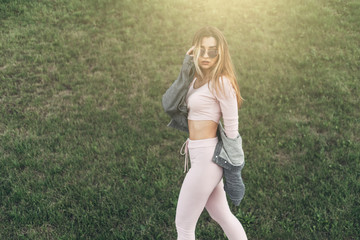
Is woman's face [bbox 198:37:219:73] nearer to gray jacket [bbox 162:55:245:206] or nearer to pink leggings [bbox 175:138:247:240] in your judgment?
gray jacket [bbox 162:55:245:206]

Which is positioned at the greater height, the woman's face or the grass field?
the woman's face

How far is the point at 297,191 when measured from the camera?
16.4 feet

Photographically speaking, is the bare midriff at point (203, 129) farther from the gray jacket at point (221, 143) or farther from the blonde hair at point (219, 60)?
the blonde hair at point (219, 60)

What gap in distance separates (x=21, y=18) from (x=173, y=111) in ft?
28.2

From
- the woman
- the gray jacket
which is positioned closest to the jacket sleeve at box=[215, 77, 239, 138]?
the woman

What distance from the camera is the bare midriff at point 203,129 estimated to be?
3104mm

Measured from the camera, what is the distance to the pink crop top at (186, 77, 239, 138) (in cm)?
293

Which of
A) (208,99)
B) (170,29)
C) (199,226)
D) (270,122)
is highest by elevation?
(208,99)

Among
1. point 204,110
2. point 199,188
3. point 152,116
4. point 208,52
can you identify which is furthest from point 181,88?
point 152,116

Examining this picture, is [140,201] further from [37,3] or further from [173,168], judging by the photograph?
[37,3]

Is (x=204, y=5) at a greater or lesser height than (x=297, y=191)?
greater

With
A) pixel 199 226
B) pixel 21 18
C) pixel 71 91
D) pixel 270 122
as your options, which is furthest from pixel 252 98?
pixel 21 18

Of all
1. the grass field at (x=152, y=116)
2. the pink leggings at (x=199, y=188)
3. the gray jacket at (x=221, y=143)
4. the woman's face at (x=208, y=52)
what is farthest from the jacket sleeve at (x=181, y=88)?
the grass field at (x=152, y=116)

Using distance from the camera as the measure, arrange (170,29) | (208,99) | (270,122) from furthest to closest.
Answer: (170,29)
(270,122)
(208,99)
